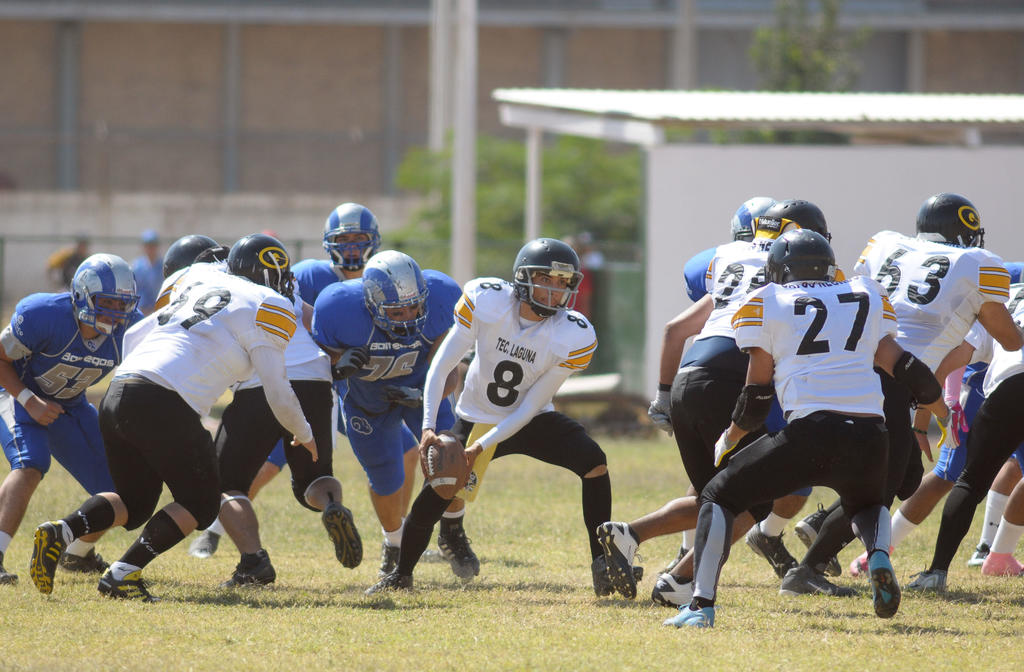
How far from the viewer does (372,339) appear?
6.67 metres

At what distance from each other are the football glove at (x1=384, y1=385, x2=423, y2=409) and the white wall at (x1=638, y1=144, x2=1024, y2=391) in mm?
6701

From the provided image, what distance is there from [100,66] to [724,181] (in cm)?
2450

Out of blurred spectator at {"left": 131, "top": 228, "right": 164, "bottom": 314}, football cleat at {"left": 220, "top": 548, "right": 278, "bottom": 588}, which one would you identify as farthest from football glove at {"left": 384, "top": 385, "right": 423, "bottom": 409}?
blurred spectator at {"left": 131, "top": 228, "right": 164, "bottom": 314}

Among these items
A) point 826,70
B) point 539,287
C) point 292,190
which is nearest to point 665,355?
point 539,287

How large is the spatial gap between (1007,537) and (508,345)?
297 centimetres

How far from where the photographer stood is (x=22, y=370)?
6707 millimetres

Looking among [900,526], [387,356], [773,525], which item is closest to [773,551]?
[773,525]

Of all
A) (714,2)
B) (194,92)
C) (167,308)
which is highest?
(714,2)

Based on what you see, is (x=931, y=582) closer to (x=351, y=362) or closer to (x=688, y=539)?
(x=688, y=539)

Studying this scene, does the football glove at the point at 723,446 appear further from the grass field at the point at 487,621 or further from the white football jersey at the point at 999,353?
the white football jersey at the point at 999,353

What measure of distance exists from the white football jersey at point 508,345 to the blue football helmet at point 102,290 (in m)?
1.70

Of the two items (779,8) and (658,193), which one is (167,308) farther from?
(779,8)

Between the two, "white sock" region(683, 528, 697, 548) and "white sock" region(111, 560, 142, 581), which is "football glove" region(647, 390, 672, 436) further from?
"white sock" region(111, 560, 142, 581)

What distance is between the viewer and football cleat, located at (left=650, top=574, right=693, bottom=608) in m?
5.81
